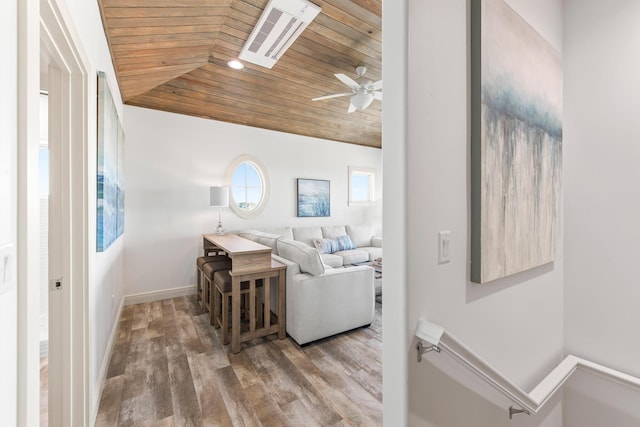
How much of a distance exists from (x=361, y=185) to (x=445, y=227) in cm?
543

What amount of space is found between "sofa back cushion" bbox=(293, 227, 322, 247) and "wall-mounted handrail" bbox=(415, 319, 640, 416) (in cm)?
380

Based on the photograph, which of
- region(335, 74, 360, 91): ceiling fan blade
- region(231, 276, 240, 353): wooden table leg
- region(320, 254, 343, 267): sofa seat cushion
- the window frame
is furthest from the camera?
region(320, 254, 343, 267): sofa seat cushion

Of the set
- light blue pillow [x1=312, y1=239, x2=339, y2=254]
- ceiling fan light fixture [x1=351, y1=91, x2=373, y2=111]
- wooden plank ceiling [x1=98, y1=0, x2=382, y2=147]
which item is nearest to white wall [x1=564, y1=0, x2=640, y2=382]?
wooden plank ceiling [x1=98, y1=0, x2=382, y2=147]

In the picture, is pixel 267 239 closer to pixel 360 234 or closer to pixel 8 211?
pixel 360 234

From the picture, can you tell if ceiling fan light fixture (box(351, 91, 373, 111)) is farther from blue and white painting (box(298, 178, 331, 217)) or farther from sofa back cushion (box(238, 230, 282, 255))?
blue and white painting (box(298, 178, 331, 217))

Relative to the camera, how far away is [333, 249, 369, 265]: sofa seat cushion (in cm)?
488

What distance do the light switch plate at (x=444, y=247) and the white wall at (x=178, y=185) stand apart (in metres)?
3.90

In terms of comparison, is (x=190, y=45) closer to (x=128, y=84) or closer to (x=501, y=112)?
(x=128, y=84)

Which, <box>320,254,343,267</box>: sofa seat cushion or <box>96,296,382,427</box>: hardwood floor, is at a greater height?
<box>320,254,343,267</box>: sofa seat cushion

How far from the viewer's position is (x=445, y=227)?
3.39ft

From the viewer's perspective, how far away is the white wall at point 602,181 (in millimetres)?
1433

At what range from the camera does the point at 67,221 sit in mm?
1407

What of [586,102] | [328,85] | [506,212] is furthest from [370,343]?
[328,85]

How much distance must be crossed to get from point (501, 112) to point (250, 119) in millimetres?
3983
